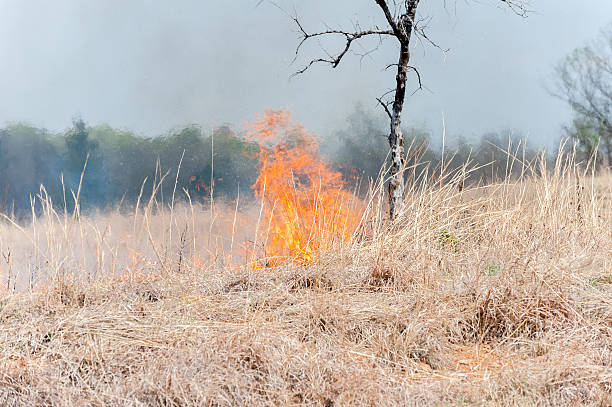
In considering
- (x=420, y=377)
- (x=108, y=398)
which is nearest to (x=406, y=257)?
(x=420, y=377)

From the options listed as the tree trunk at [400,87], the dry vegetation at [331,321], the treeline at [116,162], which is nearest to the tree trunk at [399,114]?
the tree trunk at [400,87]

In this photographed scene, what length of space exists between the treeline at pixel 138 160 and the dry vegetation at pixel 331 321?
11.3ft

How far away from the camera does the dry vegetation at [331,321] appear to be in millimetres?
2105

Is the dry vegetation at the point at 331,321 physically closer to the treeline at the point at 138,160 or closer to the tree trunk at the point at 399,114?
the tree trunk at the point at 399,114

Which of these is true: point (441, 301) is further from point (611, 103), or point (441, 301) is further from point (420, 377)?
point (611, 103)

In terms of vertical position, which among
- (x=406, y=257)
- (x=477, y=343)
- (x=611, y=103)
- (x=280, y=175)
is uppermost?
(x=611, y=103)

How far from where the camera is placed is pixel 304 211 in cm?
420

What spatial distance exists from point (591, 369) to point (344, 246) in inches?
61.9

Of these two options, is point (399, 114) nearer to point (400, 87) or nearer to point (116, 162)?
point (400, 87)

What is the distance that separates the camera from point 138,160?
24.8 ft

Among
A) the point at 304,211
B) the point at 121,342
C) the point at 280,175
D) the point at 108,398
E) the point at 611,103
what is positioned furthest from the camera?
the point at 611,103

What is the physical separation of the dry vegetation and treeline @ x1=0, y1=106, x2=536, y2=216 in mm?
3454

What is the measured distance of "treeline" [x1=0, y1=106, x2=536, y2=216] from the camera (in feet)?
24.0

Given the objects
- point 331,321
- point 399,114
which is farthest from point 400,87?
point 331,321
